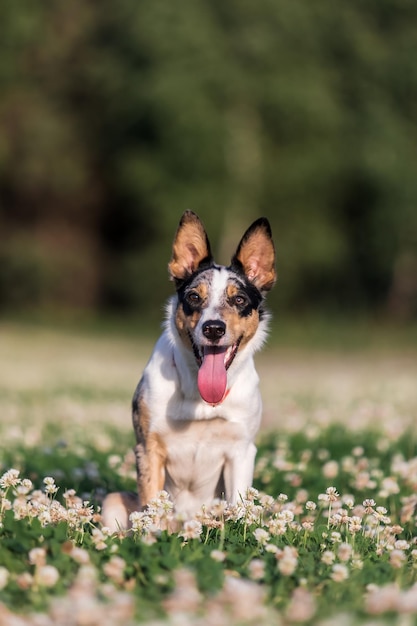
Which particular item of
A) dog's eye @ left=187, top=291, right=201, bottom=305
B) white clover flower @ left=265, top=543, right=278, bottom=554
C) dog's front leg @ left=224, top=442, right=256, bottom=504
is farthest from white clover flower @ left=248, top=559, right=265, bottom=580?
dog's eye @ left=187, top=291, right=201, bottom=305

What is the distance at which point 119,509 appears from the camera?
19.3 feet

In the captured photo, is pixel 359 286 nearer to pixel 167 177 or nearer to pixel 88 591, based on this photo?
pixel 167 177

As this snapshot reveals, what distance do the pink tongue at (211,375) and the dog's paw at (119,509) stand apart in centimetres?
83

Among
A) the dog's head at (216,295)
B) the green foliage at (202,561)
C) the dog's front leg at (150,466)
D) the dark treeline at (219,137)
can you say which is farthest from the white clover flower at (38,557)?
the dark treeline at (219,137)

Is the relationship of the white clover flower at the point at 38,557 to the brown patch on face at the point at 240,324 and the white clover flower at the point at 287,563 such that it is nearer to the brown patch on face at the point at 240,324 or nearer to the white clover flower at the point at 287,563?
Result: the white clover flower at the point at 287,563

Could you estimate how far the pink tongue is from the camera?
19.0 feet

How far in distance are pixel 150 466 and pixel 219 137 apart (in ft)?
93.3

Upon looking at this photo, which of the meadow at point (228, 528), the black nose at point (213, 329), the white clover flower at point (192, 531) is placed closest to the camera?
the meadow at point (228, 528)

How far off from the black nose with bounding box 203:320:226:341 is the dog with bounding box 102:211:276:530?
0.24 feet

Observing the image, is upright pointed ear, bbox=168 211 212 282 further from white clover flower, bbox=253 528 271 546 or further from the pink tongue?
white clover flower, bbox=253 528 271 546

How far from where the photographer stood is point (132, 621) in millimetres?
3502

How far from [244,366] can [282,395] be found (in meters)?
8.50

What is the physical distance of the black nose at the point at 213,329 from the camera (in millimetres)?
5633

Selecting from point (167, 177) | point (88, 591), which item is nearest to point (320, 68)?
point (167, 177)
